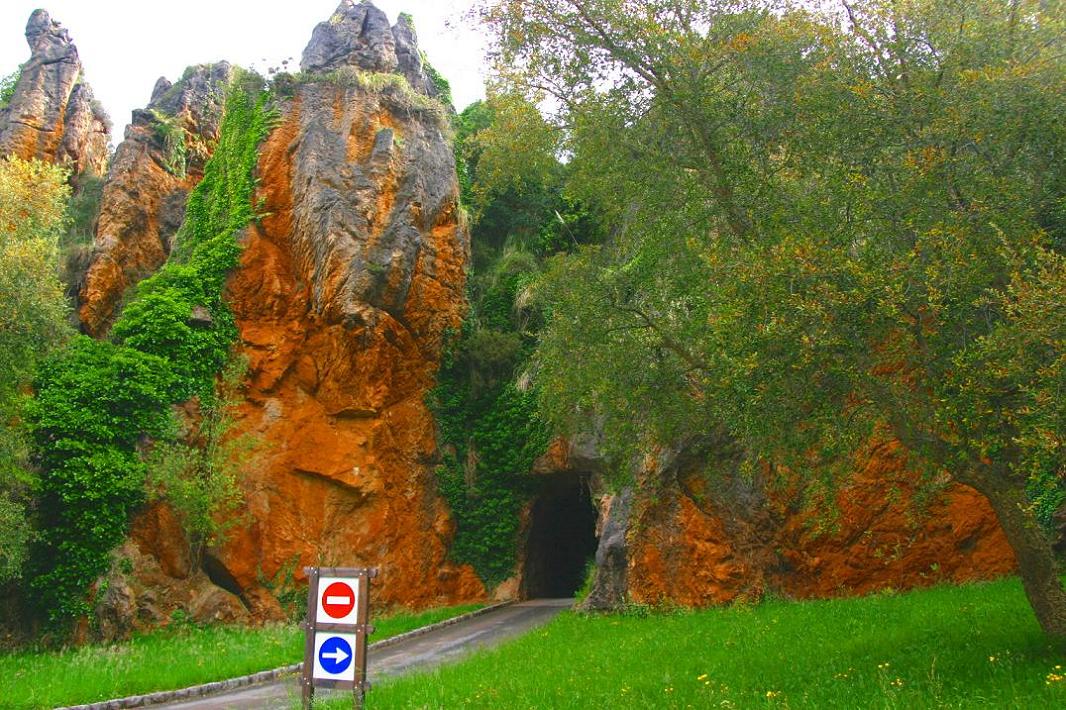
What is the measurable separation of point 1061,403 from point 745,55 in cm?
646

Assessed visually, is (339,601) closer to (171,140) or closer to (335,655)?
(335,655)

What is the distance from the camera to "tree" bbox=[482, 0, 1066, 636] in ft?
26.2

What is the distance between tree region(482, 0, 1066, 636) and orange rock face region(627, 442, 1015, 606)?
6702 mm

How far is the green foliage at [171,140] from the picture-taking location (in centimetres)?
2952

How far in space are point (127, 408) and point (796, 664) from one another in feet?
58.0

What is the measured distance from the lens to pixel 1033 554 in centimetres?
882

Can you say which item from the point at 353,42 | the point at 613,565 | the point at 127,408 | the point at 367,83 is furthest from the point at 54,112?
the point at 613,565

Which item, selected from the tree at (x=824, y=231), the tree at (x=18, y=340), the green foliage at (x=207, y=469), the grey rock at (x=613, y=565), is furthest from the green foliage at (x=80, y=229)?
the tree at (x=824, y=231)

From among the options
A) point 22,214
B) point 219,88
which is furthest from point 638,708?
point 219,88

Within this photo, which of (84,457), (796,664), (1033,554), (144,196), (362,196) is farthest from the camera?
(144,196)

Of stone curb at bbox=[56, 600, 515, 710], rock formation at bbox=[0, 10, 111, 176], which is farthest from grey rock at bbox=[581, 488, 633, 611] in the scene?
rock formation at bbox=[0, 10, 111, 176]

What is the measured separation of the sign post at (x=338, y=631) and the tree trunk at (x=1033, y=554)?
22.2ft

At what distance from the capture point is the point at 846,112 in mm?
9734

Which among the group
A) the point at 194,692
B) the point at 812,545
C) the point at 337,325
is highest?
the point at 337,325
